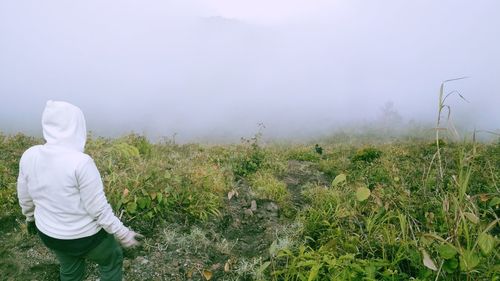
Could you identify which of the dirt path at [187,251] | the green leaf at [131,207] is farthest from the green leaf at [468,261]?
the green leaf at [131,207]

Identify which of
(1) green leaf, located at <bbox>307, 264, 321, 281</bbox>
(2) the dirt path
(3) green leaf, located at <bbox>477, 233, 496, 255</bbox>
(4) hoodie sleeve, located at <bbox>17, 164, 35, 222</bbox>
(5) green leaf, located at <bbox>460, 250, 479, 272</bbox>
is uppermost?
(4) hoodie sleeve, located at <bbox>17, 164, 35, 222</bbox>

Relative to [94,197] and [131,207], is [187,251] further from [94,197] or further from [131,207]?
[94,197]

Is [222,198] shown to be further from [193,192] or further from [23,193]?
[23,193]

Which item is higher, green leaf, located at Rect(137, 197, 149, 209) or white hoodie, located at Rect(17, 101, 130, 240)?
white hoodie, located at Rect(17, 101, 130, 240)

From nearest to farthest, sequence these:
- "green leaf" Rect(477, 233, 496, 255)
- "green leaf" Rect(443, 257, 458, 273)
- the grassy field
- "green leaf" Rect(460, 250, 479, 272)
Answer: "green leaf" Rect(477, 233, 496, 255) < "green leaf" Rect(460, 250, 479, 272) < "green leaf" Rect(443, 257, 458, 273) < the grassy field

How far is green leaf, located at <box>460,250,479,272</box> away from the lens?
3939 millimetres

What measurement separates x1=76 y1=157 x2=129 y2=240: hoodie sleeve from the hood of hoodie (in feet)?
0.84

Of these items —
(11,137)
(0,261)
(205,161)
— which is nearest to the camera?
(0,261)

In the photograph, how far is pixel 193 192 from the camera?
7.54m

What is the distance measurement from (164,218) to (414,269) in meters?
3.92

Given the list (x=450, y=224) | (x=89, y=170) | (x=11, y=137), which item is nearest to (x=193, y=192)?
(x=89, y=170)

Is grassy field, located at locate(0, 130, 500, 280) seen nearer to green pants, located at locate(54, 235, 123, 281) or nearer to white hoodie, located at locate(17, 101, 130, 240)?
green pants, located at locate(54, 235, 123, 281)

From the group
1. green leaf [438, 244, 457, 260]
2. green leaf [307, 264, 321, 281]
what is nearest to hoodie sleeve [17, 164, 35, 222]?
green leaf [307, 264, 321, 281]

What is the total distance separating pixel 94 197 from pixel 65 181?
30 cm
